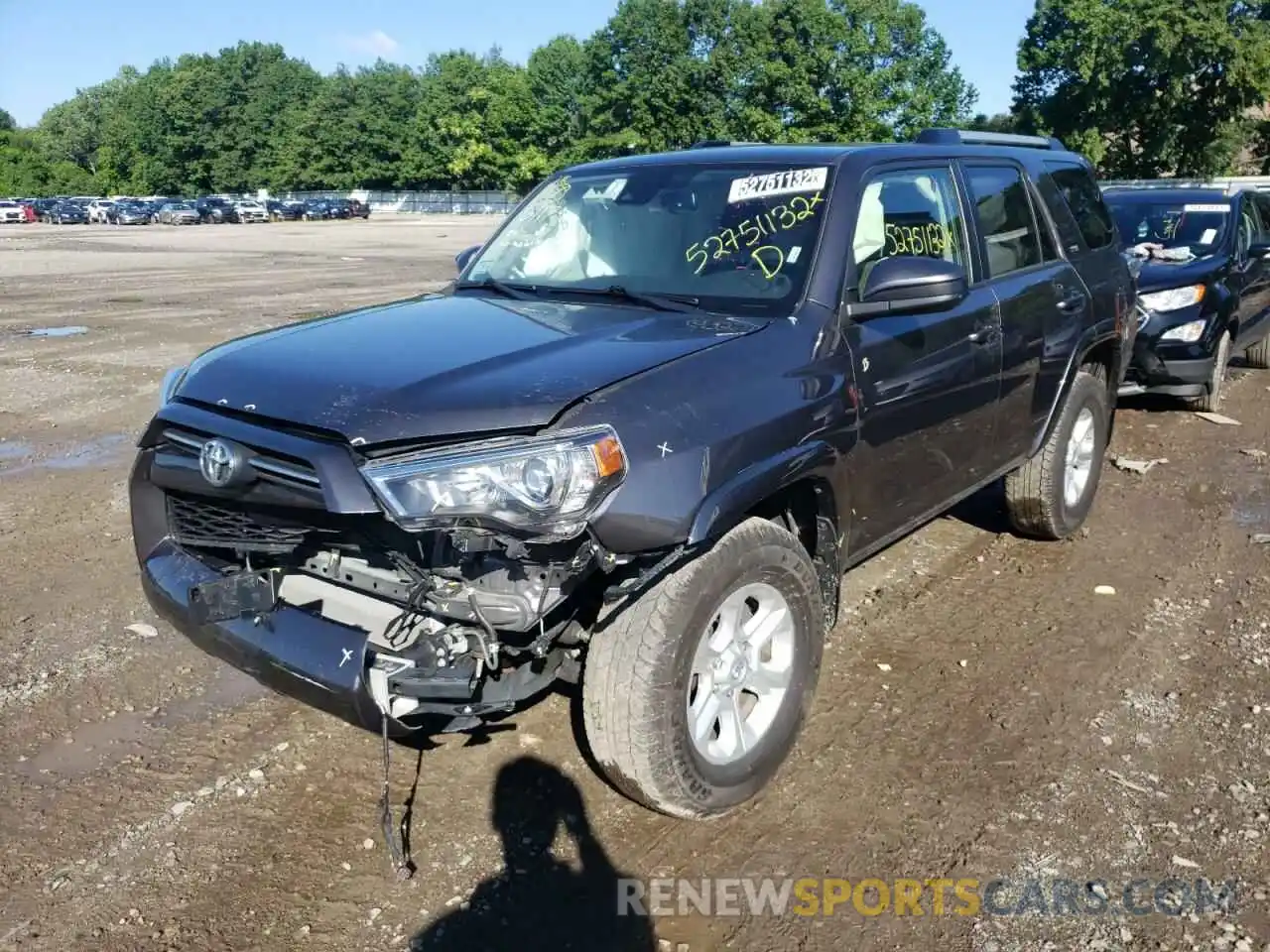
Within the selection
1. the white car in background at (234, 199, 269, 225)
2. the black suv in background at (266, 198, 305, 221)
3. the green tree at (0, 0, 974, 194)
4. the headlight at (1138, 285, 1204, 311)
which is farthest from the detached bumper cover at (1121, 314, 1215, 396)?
the black suv in background at (266, 198, 305, 221)

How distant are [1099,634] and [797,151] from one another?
2425 mm

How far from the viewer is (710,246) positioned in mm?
3912

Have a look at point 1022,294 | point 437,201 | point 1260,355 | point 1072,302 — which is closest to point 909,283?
point 1022,294

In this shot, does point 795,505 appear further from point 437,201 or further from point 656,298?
point 437,201

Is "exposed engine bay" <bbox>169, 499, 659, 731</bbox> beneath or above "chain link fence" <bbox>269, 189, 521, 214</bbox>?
beneath

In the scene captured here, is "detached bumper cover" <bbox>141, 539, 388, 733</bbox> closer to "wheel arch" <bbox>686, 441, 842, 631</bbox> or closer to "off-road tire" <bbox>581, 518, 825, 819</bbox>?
"off-road tire" <bbox>581, 518, 825, 819</bbox>

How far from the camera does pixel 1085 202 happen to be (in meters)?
5.80

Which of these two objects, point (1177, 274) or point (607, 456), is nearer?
point (607, 456)

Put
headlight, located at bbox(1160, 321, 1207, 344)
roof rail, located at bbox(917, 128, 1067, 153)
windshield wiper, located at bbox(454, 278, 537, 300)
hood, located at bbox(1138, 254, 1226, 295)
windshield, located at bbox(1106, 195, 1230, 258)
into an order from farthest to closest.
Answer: windshield, located at bbox(1106, 195, 1230, 258)
hood, located at bbox(1138, 254, 1226, 295)
headlight, located at bbox(1160, 321, 1207, 344)
roof rail, located at bbox(917, 128, 1067, 153)
windshield wiper, located at bbox(454, 278, 537, 300)

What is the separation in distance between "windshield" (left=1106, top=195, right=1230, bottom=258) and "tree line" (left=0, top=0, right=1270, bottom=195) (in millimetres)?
50955

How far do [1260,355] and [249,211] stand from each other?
232 ft

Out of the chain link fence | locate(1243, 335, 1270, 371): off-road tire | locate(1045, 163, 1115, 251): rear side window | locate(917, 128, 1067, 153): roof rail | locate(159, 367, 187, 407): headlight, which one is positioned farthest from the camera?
the chain link fence

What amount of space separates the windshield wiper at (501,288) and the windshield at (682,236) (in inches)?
1.4

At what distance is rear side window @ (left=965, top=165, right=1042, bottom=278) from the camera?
4652mm
